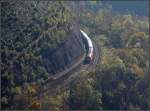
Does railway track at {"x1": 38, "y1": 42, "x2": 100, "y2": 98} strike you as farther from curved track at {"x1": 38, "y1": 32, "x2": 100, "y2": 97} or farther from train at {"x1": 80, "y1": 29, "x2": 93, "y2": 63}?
train at {"x1": 80, "y1": 29, "x2": 93, "y2": 63}

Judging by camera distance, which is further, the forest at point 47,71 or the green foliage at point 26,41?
the green foliage at point 26,41

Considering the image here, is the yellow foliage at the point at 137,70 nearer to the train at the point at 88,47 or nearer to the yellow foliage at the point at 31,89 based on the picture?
the train at the point at 88,47

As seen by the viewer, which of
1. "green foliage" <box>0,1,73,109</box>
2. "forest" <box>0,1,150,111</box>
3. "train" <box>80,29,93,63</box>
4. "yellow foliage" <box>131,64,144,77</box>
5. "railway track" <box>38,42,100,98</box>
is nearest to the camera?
"forest" <box>0,1,150,111</box>

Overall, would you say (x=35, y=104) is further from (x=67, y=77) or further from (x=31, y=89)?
(x=67, y=77)

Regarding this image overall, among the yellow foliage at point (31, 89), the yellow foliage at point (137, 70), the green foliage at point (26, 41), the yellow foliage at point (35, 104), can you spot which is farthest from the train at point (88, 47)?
the yellow foliage at point (35, 104)

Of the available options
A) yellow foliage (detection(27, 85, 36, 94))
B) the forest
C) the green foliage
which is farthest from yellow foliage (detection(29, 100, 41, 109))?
the green foliage

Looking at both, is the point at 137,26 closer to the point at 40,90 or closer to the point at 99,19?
the point at 99,19

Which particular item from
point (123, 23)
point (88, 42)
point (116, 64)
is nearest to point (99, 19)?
point (123, 23)

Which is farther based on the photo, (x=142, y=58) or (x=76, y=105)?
(x=142, y=58)
